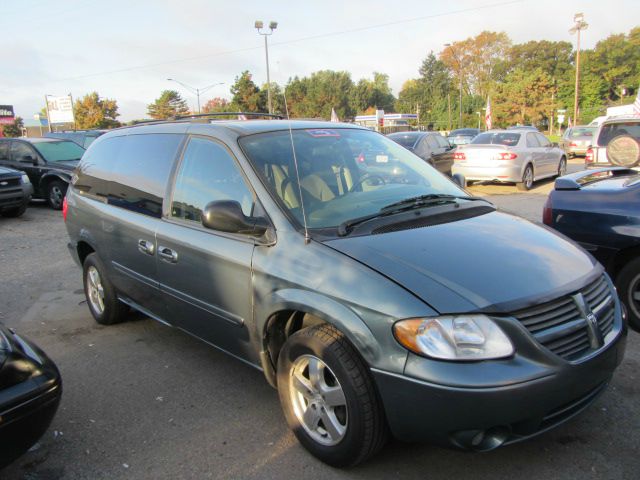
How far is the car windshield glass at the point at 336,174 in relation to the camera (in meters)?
3.00

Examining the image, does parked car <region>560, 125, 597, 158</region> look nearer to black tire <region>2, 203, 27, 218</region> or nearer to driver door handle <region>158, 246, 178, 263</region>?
black tire <region>2, 203, 27, 218</region>

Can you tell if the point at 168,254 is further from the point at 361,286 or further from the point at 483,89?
the point at 483,89

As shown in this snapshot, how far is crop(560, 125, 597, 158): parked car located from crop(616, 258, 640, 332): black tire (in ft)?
72.6

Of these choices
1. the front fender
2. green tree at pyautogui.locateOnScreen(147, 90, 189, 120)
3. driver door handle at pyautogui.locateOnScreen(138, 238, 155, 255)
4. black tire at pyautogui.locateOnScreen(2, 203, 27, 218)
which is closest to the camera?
the front fender

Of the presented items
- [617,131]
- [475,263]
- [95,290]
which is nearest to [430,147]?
[617,131]

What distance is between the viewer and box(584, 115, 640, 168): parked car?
25.6 feet

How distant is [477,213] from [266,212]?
134cm

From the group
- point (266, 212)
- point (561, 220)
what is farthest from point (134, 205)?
point (561, 220)

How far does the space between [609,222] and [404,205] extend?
217cm

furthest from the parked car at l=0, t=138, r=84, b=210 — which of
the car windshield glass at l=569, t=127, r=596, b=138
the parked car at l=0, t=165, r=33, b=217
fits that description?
the car windshield glass at l=569, t=127, r=596, b=138

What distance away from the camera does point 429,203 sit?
3246 mm

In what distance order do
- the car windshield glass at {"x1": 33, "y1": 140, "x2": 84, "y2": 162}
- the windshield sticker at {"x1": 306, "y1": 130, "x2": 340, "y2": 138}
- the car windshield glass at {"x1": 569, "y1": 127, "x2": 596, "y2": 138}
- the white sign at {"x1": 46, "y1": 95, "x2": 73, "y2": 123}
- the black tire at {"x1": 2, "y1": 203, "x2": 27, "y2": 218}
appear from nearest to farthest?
the windshield sticker at {"x1": 306, "y1": 130, "x2": 340, "y2": 138}
the black tire at {"x1": 2, "y1": 203, "x2": 27, "y2": 218}
the car windshield glass at {"x1": 33, "y1": 140, "x2": 84, "y2": 162}
the car windshield glass at {"x1": 569, "y1": 127, "x2": 596, "y2": 138}
the white sign at {"x1": 46, "y1": 95, "x2": 73, "y2": 123}

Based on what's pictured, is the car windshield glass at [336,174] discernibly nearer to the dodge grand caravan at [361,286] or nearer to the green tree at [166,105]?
the dodge grand caravan at [361,286]

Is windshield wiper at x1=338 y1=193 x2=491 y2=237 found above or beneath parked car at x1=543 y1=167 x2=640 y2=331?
above
